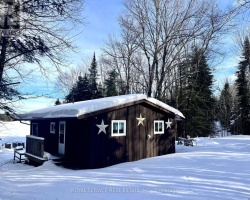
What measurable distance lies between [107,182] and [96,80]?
3607 cm

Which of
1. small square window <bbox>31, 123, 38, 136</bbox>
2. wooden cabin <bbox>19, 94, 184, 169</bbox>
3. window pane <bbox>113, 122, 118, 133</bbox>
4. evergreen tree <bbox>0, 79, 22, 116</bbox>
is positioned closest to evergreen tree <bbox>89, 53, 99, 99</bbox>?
small square window <bbox>31, 123, 38, 136</bbox>

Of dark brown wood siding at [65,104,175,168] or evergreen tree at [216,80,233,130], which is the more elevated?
evergreen tree at [216,80,233,130]

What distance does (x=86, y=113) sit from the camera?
38.0ft

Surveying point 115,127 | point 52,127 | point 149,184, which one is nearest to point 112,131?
point 115,127

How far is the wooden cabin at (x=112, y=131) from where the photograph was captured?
12.2 meters

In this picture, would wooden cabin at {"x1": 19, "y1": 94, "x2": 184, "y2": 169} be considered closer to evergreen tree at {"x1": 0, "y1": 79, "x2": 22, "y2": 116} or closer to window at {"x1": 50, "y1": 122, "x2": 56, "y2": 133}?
window at {"x1": 50, "y1": 122, "x2": 56, "y2": 133}

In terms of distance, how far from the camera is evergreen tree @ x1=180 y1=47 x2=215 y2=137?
2875 cm

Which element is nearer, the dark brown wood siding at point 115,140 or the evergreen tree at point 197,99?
the dark brown wood siding at point 115,140

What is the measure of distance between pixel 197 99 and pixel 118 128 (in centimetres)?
2033

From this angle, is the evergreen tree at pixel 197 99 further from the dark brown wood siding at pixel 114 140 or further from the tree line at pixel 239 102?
the dark brown wood siding at pixel 114 140

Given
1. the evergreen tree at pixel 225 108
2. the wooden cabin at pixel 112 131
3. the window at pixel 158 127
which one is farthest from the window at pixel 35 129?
the evergreen tree at pixel 225 108

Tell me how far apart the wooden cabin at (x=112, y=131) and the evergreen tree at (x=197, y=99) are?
13.5 m

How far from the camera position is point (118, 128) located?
1314 cm

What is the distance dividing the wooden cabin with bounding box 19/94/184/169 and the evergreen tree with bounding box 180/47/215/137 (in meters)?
13.5
